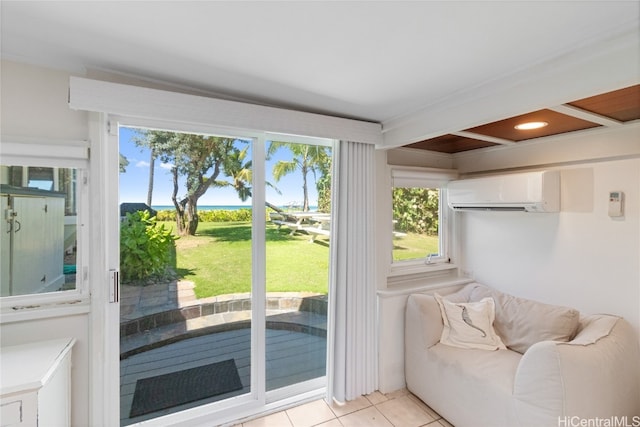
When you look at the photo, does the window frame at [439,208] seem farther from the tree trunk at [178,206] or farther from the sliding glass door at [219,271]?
the tree trunk at [178,206]

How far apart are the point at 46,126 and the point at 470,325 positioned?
3066mm

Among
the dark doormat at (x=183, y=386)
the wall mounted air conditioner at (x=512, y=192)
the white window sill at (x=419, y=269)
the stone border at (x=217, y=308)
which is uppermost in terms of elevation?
the wall mounted air conditioner at (x=512, y=192)

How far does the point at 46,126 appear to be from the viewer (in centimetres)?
149

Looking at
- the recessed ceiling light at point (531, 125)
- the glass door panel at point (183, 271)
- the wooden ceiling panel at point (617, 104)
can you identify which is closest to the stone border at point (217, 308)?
the glass door panel at point (183, 271)

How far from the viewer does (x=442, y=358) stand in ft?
6.66

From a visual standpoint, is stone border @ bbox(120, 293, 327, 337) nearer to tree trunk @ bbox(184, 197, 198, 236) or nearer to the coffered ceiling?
tree trunk @ bbox(184, 197, 198, 236)

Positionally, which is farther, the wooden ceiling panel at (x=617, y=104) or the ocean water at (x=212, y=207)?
the ocean water at (x=212, y=207)

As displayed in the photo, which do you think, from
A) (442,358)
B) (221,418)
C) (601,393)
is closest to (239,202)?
(221,418)

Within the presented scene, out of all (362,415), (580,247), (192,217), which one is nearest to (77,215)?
(192,217)

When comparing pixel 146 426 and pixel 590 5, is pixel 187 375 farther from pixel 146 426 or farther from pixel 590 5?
pixel 590 5

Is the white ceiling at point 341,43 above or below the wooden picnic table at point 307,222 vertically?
above

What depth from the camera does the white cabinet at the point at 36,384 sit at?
114 centimetres

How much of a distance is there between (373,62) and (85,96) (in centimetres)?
150

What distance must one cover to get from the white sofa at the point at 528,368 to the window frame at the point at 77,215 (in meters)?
2.30
